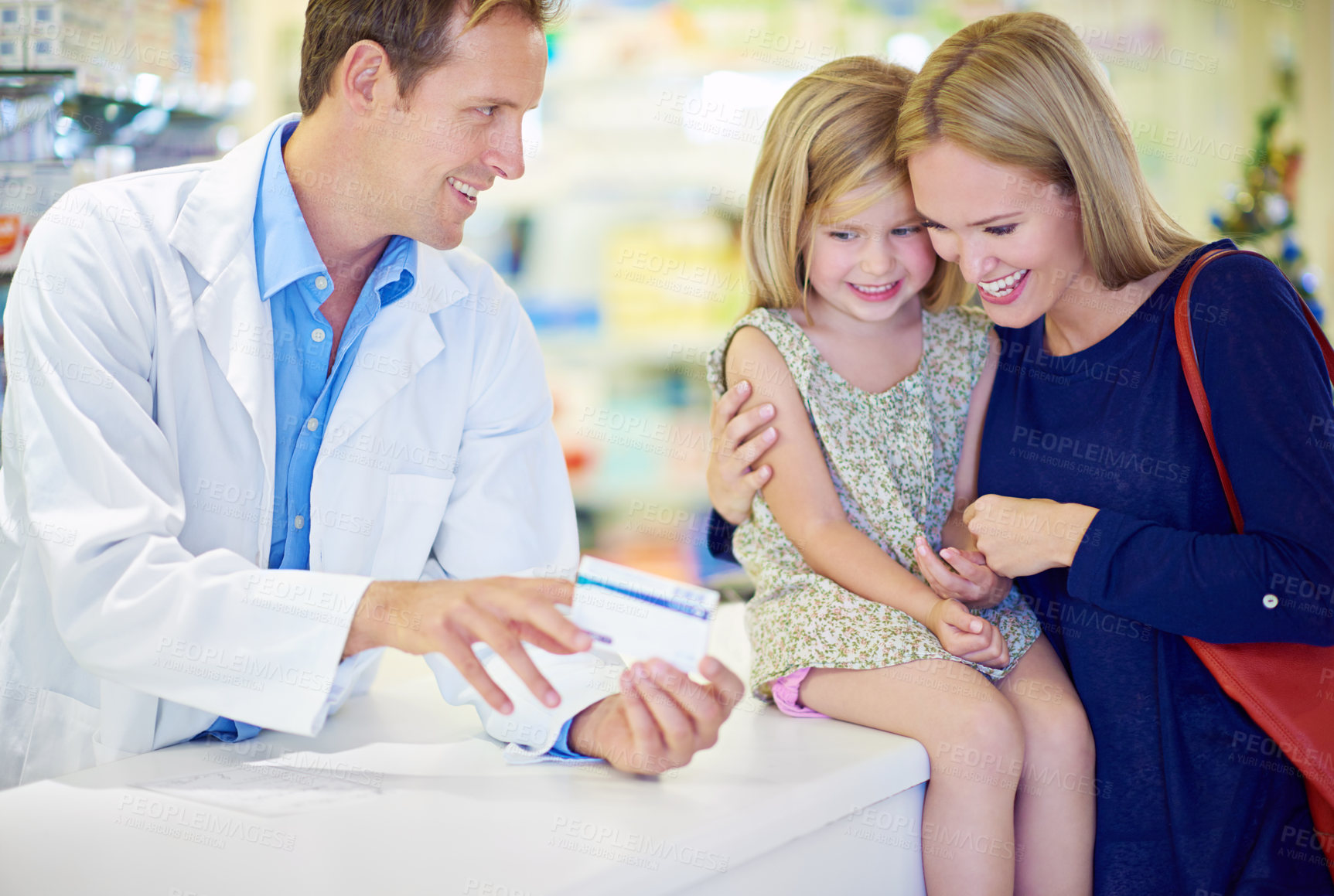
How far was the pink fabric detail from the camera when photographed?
140cm

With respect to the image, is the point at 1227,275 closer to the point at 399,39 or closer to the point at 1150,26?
the point at 399,39

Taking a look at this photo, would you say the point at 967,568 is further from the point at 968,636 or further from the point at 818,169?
the point at 818,169

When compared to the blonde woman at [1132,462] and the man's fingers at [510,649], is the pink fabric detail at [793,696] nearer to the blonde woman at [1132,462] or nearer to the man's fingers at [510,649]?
the blonde woman at [1132,462]

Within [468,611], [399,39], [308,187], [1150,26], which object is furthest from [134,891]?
[1150,26]

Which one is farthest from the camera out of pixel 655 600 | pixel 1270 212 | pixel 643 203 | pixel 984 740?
pixel 1270 212

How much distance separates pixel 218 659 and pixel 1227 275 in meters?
1.21

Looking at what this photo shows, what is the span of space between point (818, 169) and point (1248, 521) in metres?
0.74

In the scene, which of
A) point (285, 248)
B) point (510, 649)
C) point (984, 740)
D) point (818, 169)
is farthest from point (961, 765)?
point (285, 248)

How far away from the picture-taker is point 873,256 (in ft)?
5.04

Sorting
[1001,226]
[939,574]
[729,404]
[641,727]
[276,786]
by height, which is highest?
[1001,226]

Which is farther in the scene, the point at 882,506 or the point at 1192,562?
the point at 882,506

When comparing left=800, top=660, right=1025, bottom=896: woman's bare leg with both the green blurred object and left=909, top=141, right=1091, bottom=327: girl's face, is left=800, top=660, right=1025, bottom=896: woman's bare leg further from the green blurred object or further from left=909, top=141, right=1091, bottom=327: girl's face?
the green blurred object

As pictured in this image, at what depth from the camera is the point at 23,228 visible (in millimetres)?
1789

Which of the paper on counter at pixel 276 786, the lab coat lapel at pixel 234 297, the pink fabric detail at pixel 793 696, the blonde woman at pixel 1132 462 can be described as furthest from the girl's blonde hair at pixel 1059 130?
the paper on counter at pixel 276 786
